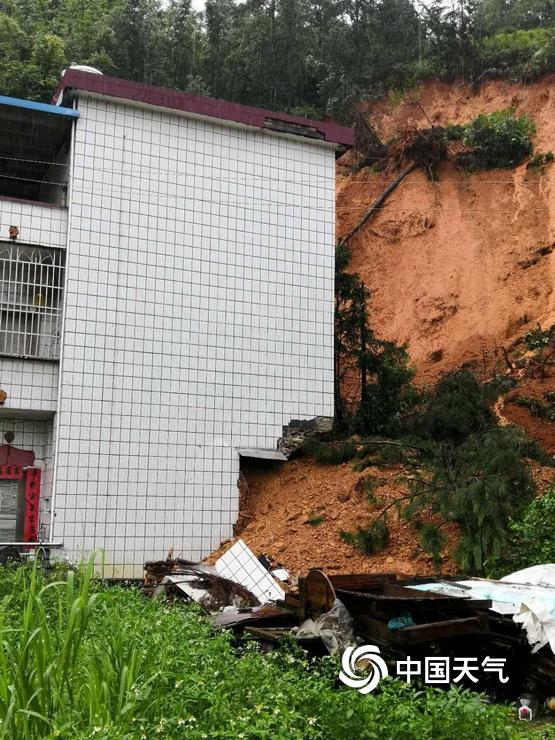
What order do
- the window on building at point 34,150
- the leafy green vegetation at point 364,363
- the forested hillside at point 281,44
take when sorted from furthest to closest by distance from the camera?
the forested hillside at point 281,44 < the leafy green vegetation at point 364,363 < the window on building at point 34,150

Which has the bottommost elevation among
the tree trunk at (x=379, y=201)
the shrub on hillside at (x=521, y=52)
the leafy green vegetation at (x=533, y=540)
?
the leafy green vegetation at (x=533, y=540)

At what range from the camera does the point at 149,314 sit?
12672mm

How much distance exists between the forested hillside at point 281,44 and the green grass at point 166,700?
24754mm

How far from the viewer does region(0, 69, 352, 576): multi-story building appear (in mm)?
11977

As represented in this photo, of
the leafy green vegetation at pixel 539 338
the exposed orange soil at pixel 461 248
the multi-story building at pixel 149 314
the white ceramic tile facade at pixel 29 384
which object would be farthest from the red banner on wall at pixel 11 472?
the leafy green vegetation at pixel 539 338

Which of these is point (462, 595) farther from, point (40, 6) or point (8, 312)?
point (40, 6)

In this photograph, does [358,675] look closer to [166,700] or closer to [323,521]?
[166,700]

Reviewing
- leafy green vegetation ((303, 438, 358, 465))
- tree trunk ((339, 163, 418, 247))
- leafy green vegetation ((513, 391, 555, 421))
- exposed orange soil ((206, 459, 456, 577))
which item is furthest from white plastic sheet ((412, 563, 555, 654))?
tree trunk ((339, 163, 418, 247))

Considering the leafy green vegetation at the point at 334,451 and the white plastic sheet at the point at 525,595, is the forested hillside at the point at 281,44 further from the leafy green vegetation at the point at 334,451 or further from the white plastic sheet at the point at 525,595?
the white plastic sheet at the point at 525,595

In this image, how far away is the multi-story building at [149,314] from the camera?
12.0m

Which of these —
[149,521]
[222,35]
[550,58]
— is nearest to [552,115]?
[550,58]

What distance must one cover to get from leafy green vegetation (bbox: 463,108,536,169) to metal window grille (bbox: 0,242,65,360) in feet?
54.4

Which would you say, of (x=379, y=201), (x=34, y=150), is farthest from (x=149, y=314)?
(x=379, y=201)

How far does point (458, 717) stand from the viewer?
401 cm
